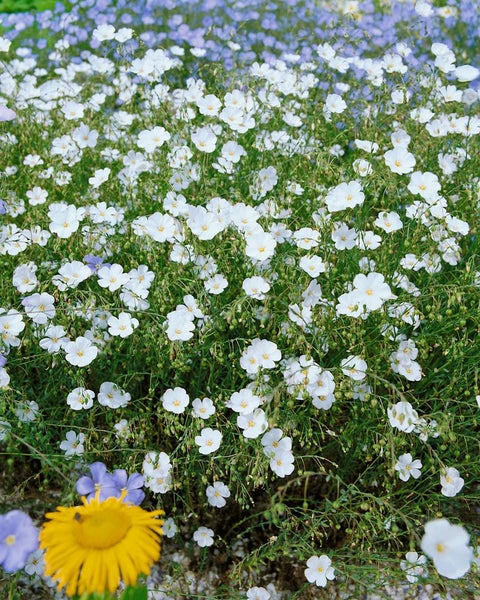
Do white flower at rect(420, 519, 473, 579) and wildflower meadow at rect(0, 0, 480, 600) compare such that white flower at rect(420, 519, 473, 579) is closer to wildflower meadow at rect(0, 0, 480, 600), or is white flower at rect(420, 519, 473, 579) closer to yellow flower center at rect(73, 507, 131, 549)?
wildflower meadow at rect(0, 0, 480, 600)

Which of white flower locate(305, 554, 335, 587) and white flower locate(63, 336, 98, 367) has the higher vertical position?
white flower locate(63, 336, 98, 367)

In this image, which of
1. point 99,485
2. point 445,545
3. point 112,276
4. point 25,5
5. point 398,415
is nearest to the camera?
point 445,545

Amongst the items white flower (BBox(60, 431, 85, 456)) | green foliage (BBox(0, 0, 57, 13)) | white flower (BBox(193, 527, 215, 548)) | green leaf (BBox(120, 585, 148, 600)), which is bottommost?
green foliage (BBox(0, 0, 57, 13))

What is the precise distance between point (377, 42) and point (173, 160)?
3649mm

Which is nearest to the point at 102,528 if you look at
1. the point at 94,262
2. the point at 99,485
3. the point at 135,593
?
the point at 135,593

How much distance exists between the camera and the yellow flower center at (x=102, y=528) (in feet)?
5.39

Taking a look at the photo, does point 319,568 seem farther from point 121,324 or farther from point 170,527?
point 121,324

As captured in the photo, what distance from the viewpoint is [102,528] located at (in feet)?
5.46

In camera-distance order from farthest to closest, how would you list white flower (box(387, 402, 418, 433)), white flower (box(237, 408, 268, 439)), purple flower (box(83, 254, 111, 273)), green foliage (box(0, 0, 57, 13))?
green foliage (box(0, 0, 57, 13)) < purple flower (box(83, 254, 111, 273)) < white flower (box(237, 408, 268, 439)) < white flower (box(387, 402, 418, 433))

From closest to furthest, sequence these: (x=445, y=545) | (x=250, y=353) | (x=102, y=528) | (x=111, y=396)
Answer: (x=445, y=545) < (x=102, y=528) < (x=250, y=353) < (x=111, y=396)

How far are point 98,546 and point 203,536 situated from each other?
3.40 ft

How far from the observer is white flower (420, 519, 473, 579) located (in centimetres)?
153

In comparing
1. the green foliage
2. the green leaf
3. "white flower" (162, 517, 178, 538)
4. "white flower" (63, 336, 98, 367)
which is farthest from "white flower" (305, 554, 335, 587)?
the green foliage

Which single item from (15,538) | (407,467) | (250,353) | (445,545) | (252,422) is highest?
(445,545)
